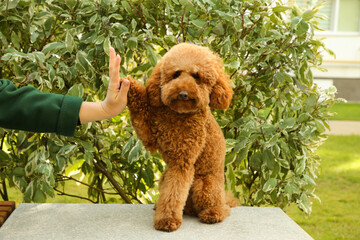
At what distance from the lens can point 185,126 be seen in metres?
1.57

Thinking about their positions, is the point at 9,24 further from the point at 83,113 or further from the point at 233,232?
the point at 233,232

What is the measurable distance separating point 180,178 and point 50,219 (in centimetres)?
67

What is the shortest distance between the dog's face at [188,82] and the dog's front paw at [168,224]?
443mm

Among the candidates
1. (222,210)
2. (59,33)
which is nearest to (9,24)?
(59,33)

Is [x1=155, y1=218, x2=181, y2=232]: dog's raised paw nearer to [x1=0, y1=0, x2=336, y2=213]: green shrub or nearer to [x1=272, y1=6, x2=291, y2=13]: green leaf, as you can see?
[x1=0, y1=0, x2=336, y2=213]: green shrub

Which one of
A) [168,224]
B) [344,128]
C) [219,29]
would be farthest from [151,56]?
[344,128]

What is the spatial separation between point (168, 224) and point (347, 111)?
878cm

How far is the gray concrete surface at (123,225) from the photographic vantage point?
1.59 m

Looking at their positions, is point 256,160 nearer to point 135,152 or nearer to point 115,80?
point 135,152

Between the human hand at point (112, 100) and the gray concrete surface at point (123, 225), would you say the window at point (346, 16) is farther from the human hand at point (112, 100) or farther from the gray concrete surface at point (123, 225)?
the human hand at point (112, 100)

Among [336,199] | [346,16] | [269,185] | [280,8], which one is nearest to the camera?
[269,185]

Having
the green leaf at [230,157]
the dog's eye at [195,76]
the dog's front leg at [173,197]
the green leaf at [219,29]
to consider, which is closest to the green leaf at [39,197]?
the dog's front leg at [173,197]

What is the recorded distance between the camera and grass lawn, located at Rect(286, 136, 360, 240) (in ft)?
11.0

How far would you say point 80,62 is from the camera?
201 cm
